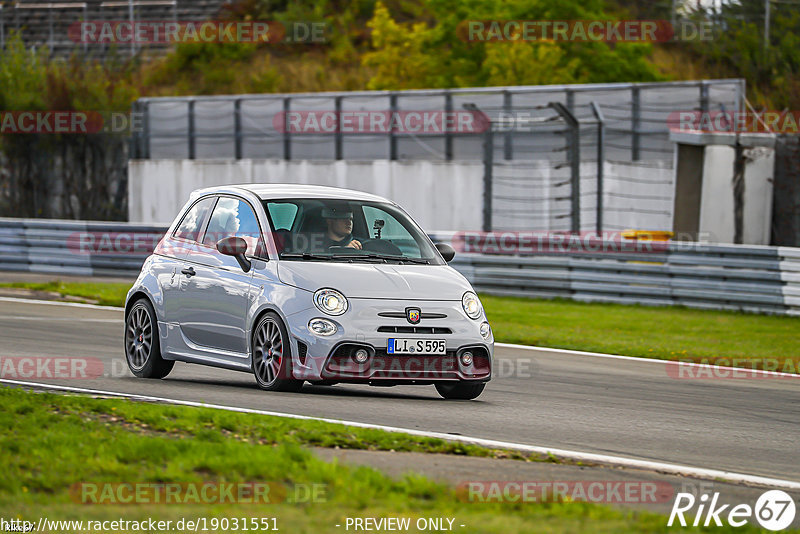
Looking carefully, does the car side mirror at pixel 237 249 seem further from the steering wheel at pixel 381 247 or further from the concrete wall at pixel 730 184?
the concrete wall at pixel 730 184

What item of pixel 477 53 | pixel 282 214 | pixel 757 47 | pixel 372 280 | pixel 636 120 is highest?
pixel 757 47

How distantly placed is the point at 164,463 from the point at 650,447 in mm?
3331

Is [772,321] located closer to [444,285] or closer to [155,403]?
[444,285]

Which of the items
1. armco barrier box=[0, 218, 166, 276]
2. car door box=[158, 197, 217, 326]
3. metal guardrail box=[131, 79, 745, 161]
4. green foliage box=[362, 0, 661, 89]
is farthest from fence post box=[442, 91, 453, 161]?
car door box=[158, 197, 217, 326]

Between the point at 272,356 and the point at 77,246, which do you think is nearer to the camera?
the point at 272,356

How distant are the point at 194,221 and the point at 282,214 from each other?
111cm

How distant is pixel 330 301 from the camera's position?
1009 cm

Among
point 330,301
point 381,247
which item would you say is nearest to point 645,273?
point 381,247

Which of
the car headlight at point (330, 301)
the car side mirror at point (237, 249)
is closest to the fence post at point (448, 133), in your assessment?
the car side mirror at point (237, 249)

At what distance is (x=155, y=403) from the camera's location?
31.3 ft

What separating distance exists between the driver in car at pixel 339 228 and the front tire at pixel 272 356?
0.86 m

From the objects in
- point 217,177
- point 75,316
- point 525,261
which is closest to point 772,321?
point 525,261

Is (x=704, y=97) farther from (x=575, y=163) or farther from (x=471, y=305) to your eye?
(x=471, y=305)

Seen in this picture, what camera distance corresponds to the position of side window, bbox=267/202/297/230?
1096 cm
